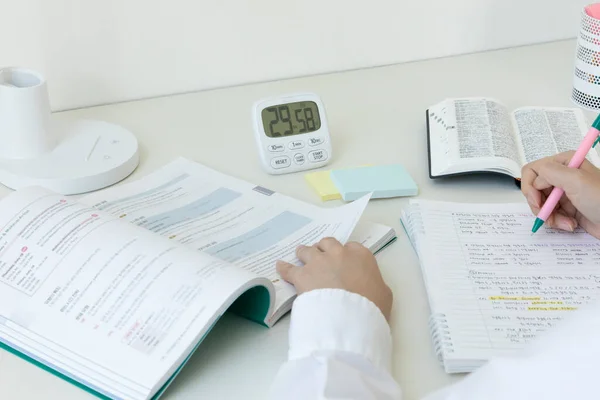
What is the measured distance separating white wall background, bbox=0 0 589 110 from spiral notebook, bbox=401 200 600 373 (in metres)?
0.48

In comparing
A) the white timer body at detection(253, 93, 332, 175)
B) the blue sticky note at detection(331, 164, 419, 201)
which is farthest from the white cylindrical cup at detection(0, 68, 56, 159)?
the blue sticky note at detection(331, 164, 419, 201)

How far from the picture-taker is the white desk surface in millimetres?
734

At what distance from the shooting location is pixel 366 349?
70cm

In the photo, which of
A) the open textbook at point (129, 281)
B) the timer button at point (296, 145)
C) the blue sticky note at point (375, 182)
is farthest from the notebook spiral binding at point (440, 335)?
the timer button at point (296, 145)

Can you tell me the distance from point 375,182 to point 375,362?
380 mm

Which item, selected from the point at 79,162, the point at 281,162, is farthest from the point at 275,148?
the point at 79,162

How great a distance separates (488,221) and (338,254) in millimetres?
226

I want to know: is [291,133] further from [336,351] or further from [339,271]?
[336,351]

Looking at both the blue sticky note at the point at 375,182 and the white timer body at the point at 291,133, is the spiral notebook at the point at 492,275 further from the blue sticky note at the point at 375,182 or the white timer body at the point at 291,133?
the white timer body at the point at 291,133

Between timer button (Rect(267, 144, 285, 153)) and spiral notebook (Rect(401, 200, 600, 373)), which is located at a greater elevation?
timer button (Rect(267, 144, 285, 153))

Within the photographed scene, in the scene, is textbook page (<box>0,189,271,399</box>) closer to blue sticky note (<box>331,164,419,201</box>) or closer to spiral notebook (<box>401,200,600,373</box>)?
spiral notebook (<box>401,200,600,373</box>)

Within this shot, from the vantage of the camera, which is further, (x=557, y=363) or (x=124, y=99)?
(x=124, y=99)

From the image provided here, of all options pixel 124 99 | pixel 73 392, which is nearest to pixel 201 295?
pixel 73 392

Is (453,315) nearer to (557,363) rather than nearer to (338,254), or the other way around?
(338,254)
